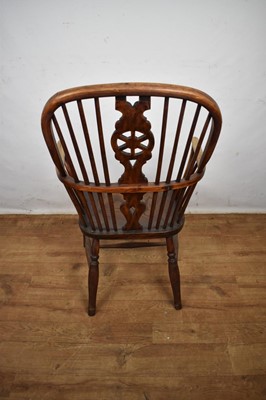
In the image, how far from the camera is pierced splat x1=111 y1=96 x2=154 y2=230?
30.6 inches

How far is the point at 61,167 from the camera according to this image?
36.8 inches

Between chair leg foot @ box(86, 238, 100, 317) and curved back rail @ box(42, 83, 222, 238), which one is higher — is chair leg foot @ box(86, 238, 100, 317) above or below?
below

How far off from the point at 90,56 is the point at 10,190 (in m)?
0.85

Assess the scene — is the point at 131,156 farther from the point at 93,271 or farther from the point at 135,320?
the point at 135,320

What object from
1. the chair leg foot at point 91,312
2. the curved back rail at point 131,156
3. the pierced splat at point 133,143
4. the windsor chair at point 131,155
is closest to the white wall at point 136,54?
the windsor chair at point 131,155

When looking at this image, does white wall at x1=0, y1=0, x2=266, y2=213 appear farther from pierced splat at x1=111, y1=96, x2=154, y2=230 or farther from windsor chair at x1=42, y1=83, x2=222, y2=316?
pierced splat at x1=111, y1=96, x2=154, y2=230

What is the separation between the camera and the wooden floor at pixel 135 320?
112cm

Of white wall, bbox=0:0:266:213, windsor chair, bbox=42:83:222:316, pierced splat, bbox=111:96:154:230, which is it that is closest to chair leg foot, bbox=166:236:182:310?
windsor chair, bbox=42:83:222:316

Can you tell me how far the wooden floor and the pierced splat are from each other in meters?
0.50

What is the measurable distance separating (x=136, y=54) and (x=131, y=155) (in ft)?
2.19

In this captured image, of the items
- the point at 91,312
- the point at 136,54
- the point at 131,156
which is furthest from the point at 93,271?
the point at 136,54

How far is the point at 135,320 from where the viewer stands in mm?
1310

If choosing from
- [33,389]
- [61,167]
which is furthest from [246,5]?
[33,389]

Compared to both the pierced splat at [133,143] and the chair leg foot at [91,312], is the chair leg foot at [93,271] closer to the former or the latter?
the chair leg foot at [91,312]
